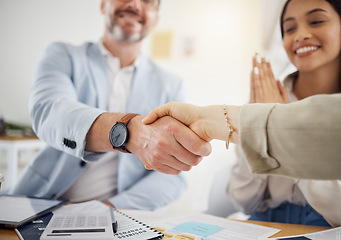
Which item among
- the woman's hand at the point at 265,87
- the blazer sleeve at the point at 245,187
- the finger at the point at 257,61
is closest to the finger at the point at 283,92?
the woman's hand at the point at 265,87

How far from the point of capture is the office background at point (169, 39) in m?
2.47

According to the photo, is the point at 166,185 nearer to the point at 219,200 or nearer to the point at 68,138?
the point at 219,200

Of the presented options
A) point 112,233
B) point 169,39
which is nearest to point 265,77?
point 112,233

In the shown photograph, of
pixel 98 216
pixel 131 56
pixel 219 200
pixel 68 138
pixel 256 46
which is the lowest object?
pixel 219 200

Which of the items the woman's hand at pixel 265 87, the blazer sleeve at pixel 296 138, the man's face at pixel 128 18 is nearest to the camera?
the blazer sleeve at pixel 296 138

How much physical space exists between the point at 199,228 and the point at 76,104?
0.51 m

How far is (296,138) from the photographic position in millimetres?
509

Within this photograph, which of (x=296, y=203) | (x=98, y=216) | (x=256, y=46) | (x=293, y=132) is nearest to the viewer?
(x=293, y=132)

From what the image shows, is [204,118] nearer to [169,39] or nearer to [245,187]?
[245,187]

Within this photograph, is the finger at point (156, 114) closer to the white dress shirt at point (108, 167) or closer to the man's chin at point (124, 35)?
the white dress shirt at point (108, 167)

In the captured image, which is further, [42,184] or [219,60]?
[219,60]

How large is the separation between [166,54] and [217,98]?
63 cm

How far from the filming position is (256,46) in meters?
2.34

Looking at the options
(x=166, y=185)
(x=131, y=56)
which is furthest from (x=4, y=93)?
(x=166, y=185)
